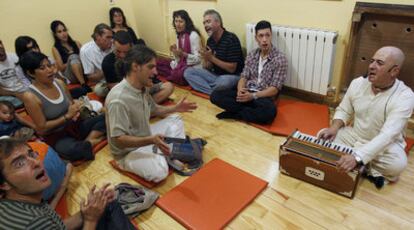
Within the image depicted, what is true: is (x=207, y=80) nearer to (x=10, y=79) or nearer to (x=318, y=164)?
(x=318, y=164)

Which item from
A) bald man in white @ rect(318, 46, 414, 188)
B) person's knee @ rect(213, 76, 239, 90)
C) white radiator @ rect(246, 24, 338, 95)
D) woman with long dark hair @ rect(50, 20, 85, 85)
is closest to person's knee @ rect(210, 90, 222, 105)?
→ person's knee @ rect(213, 76, 239, 90)

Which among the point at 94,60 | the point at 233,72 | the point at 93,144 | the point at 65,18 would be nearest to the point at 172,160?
the point at 93,144

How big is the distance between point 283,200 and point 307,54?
166cm

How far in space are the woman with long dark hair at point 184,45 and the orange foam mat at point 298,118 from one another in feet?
4.37

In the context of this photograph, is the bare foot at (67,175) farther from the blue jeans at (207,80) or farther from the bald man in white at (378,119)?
the bald man in white at (378,119)

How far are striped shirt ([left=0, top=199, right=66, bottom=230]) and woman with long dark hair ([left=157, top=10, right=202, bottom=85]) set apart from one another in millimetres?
2886

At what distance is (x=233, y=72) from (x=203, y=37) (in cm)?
86

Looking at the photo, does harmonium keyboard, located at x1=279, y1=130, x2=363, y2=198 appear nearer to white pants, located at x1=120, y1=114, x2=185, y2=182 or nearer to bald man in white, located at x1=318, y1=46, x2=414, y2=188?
bald man in white, located at x1=318, y1=46, x2=414, y2=188

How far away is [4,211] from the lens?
111cm

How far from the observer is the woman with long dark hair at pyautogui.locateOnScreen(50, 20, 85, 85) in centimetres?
396

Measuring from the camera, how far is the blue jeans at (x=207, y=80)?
3.36 meters

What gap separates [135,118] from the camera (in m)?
2.06

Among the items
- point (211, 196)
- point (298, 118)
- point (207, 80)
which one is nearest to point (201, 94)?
point (207, 80)

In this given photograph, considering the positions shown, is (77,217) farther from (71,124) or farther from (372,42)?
(372,42)
